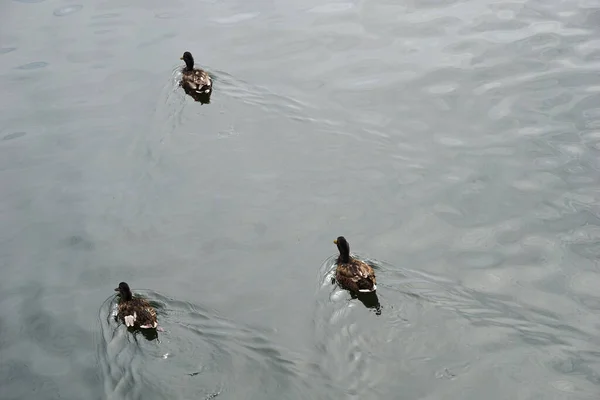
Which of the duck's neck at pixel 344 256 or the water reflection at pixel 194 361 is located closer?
the water reflection at pixel 194 361

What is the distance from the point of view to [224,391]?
29.2 ft

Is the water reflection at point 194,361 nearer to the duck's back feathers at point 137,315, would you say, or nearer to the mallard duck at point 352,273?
the duck's back feathers at point 137,315

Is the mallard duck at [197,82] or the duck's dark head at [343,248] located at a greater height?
the mallard duck at [197,82]

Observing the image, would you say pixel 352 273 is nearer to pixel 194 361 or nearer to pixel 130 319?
pixel 194 361

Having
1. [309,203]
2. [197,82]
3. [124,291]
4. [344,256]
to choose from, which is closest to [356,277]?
[344,256]

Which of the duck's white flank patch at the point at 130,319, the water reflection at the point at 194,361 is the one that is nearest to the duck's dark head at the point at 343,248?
the water reflection at the point at 194,361

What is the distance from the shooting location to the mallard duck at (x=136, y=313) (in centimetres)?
984

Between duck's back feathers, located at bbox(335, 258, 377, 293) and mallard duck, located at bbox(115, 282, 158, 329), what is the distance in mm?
2546

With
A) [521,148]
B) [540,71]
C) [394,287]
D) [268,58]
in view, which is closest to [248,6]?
[268,58]

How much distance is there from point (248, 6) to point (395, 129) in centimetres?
694

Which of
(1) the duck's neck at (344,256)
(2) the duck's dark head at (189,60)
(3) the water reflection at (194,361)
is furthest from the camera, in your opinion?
(2) the duck's dark head at (189,60)

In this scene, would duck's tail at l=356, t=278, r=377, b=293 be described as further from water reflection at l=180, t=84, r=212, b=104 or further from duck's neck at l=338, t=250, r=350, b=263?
water reflection at l=180, t=84, r=212, b=104

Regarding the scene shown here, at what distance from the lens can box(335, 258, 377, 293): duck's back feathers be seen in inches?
399

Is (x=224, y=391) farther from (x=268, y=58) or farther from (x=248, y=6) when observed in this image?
A: (x=248, y=6)
